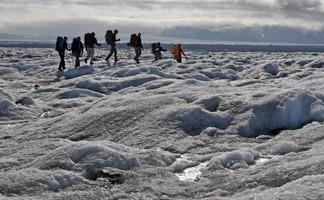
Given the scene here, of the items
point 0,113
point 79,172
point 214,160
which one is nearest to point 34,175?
point 79,172

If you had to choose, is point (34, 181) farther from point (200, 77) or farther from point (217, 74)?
point (217, 74)

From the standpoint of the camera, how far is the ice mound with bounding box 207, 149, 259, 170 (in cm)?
934

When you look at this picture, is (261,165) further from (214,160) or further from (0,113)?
(0,113)

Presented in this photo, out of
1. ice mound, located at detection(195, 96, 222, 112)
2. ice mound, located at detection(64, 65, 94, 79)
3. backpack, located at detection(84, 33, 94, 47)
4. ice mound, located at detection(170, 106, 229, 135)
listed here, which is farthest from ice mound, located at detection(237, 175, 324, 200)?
backpack, located at detection(84, 33, 94, 47)

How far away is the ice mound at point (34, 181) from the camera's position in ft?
26.4

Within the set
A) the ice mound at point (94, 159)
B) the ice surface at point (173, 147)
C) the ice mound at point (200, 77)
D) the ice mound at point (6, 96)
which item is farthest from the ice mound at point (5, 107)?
the ice mound at point (200, 77)

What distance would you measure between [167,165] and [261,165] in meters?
1.69

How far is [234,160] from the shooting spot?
952 centimetres

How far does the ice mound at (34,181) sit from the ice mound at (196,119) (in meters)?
3.93

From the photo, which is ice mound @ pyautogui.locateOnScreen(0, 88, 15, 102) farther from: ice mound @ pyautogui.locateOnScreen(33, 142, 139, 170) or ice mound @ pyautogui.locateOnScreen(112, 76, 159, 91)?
ice mound @ pyautogui.locateOnScreen(33, 142, 139, 170)

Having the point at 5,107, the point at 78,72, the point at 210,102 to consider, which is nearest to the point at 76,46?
the point at 78,72

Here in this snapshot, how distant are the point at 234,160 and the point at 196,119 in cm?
289

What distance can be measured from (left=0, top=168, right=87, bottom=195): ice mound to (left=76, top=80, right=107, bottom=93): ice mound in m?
13.5

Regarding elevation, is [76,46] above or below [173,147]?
above
